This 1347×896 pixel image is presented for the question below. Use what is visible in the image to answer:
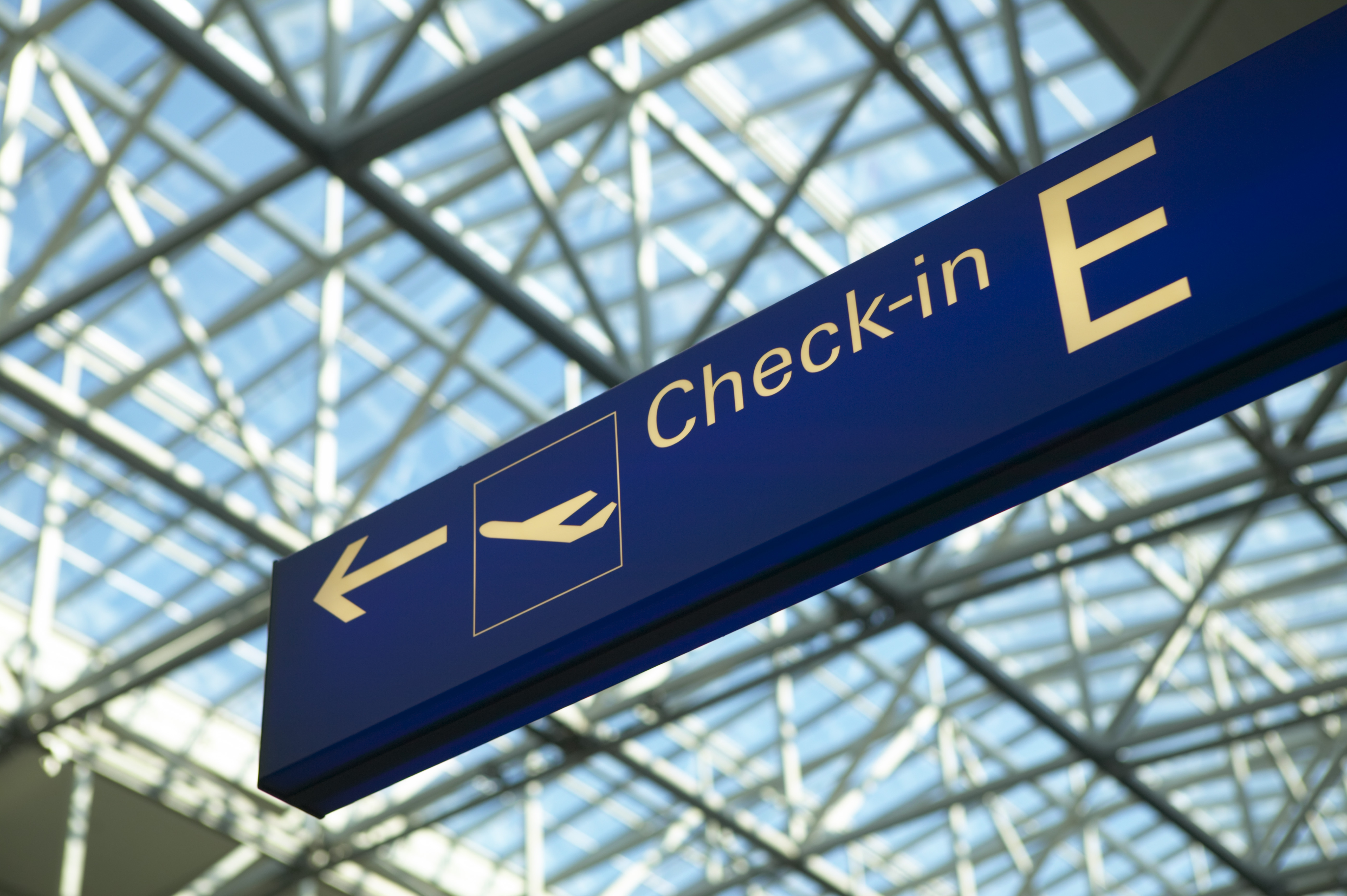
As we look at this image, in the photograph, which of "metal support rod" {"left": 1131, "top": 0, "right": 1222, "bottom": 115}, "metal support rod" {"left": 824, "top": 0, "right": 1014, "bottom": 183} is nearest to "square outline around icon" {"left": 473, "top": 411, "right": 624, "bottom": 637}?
"metal support rod" {"left": 1131, "top": 0, "right": 1222, "bottom": 115}

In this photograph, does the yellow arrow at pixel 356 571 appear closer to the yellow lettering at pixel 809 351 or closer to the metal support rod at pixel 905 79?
the yellow lettering at pixel 809 351

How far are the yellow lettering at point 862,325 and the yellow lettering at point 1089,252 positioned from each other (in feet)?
1.42

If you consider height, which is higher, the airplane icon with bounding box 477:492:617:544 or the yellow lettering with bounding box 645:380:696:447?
the yellow lettering with bounding box 645:380:696:447

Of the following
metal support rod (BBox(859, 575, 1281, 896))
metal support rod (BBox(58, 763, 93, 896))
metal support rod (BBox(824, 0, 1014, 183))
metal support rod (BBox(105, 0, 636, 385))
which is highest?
metal support rod (BBox(824, 0, 1014, 183))

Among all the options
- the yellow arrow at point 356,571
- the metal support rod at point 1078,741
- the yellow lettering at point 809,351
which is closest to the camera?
the yellow lettering at point 809,351

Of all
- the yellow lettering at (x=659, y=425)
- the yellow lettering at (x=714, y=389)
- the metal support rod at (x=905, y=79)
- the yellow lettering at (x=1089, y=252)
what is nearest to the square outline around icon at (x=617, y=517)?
the yellow lettering at (x=659, y=425)

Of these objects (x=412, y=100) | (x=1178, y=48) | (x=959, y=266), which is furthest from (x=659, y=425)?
(x=1178, y=48)

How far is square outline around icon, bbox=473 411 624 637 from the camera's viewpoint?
14.1ft

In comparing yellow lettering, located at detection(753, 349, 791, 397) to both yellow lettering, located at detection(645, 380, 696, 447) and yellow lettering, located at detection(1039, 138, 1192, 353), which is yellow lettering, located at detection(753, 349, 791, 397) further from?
yellow lettering, located at detection(1039, 138, 1192, 353)

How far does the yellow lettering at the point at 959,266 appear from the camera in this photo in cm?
397

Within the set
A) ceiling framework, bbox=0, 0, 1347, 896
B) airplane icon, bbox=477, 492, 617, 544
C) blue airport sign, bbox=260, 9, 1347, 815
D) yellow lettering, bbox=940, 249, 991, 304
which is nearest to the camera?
blue airport sign, bbox=260, 9, 1347, 815

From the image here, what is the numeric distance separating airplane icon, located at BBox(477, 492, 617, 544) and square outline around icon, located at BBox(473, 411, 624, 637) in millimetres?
47

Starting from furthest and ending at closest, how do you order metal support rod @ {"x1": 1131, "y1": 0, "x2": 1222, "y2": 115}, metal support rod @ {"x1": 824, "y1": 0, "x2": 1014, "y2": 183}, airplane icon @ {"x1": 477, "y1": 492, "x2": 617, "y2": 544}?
1. metal support rod @ {"x1": 824, "y1": 0, "x2": 1014, "y2": 183}
2. metal support rod @ {"x1": 1131, "y1": 0, "x2": 1222, "y2": 115}
3. airplane icon @ {"x1": 477, "y1": 492, "x2": 617, "y2": 544}

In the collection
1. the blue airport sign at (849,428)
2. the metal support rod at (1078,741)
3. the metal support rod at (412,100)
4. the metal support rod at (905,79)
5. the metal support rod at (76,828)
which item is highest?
the metal support rod at (905,79)
